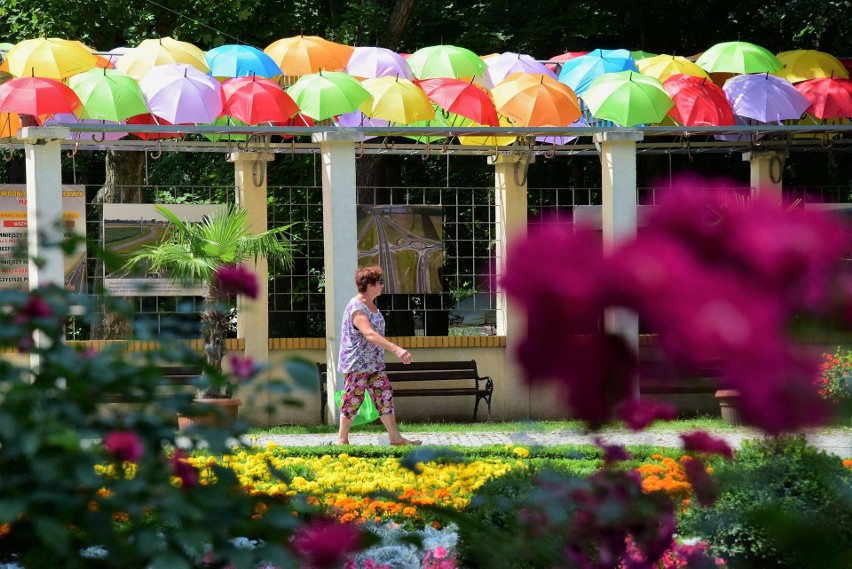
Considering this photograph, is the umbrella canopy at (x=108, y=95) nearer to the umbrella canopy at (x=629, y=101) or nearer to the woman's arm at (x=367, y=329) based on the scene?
the woman's arm at (x=367, y=329)

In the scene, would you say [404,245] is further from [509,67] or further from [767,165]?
[767,165]

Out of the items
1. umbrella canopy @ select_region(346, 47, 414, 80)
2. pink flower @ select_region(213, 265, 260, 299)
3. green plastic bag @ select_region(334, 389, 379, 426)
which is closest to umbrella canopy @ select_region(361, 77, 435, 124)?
umbrella canopy @ select_region(346, 47, 414, 80)

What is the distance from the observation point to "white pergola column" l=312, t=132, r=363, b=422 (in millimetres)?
13992

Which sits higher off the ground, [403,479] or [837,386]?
[837,386]

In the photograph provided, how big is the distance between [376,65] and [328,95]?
1.74 m

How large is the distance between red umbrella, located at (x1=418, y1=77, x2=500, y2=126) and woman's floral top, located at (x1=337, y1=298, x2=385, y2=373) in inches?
132

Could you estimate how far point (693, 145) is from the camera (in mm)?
16516

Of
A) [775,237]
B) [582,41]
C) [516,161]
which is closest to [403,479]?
[775,237]

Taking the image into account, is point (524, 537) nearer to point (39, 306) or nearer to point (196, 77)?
point (39, 306)

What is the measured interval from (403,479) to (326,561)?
615cm

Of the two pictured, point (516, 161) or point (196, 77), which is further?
point (516, 161)

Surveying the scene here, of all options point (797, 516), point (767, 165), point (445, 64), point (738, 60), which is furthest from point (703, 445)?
point (767, 165)

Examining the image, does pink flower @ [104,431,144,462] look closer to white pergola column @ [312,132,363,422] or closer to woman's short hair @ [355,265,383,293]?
woman's short hair @ [355,265,383,293]

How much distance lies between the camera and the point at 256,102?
44.4 feet
